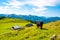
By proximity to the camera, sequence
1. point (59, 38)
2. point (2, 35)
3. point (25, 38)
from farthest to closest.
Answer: point (2, 35) → point (25, 38) → point (59, 38)

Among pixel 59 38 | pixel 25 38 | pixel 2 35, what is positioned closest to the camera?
pixel 59 38

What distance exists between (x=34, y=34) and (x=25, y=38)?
8.66 feet

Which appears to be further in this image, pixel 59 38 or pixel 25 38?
pixel 25 38

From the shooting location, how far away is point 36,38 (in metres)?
31.5

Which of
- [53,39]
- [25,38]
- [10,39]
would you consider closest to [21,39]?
[25,38]

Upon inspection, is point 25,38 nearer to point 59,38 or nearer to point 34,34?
point 34,34

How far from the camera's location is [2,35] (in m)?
37.8

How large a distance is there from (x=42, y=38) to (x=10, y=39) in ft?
26.1

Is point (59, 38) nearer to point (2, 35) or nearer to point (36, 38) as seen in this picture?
point (36, 38)

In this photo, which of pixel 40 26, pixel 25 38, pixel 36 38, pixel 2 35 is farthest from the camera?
pixel 40 26

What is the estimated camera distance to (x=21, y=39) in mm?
33094

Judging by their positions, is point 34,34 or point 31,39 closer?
point 31,39

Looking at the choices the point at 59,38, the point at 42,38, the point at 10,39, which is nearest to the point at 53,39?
the point at 59,38

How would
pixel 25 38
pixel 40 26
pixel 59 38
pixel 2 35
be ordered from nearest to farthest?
pixel 59 38
pixel 25 38
pixel 2 35
pixel 40 26
